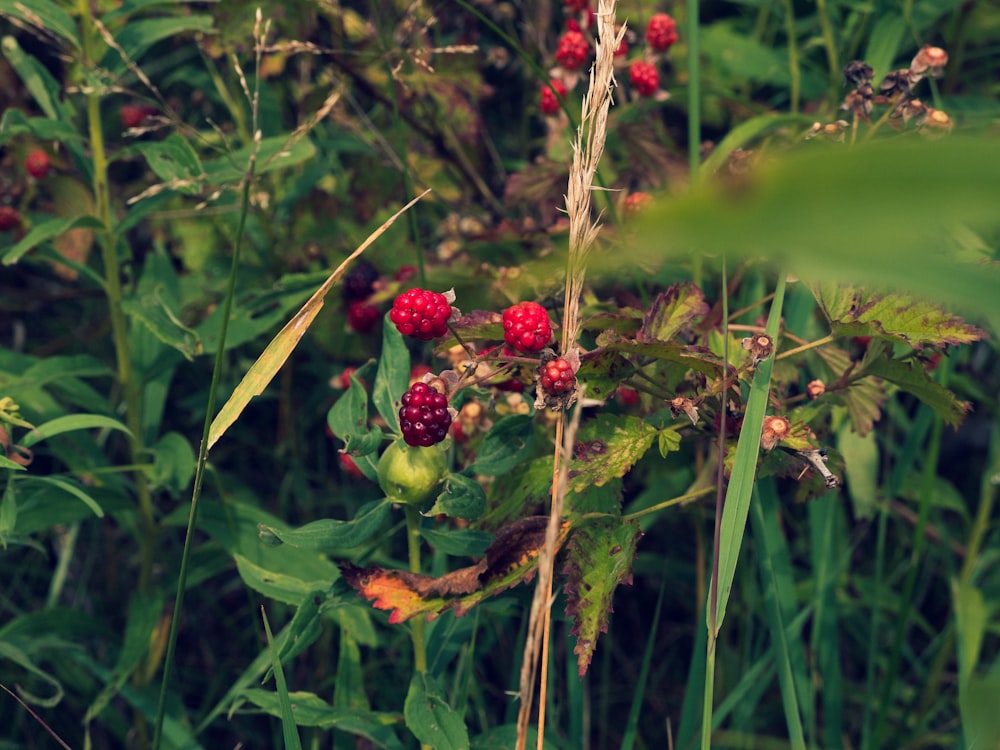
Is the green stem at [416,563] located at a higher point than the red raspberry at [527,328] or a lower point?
lower

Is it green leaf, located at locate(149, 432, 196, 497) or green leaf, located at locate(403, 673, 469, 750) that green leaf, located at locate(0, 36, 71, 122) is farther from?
green leaf, located at locate(403, 673, 469, 750)

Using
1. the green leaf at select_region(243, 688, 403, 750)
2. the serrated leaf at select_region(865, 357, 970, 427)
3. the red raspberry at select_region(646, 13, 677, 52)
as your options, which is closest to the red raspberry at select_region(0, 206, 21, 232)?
the green leaf at select_region(243, 688, 403, 750)

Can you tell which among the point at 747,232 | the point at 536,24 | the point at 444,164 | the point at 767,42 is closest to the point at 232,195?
the point at 444,164

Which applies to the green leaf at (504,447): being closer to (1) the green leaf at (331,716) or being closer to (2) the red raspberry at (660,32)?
(1) the green leaf at (331,716)

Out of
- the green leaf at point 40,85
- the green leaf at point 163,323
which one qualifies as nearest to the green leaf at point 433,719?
the green leaf at point 163,323

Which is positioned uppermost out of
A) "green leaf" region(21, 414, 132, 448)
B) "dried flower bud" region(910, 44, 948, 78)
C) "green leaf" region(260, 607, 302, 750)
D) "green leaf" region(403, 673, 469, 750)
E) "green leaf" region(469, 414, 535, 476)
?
"dried flower bud" region(910, 44, 948, 78)

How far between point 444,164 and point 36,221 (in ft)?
3.95

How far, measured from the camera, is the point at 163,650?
2348 millimetres

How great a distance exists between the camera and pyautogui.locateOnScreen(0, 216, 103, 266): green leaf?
194 centimetres

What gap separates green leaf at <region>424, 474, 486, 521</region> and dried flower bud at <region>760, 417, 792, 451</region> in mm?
477

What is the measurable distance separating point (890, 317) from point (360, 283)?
1.48 m

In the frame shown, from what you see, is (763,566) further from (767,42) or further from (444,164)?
(767,42)

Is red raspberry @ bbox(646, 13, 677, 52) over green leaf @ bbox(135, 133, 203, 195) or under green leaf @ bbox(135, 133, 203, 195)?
over

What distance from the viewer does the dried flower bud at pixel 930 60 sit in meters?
1.73
